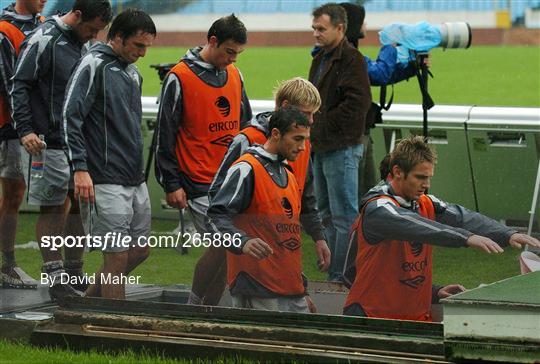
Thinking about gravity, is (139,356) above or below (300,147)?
below

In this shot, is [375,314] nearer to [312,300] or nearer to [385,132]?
[312,300]

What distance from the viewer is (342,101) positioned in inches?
309

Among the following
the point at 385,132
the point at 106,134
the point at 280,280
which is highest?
the point at 106,134

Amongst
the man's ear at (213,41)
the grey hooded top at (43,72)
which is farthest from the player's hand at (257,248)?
the grey hooded top at (43,72)

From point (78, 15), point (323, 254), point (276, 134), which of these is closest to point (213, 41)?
point (78, 15)

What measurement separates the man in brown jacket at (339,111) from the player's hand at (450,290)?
2753mm

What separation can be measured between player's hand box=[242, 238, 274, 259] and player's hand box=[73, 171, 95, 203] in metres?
1.00

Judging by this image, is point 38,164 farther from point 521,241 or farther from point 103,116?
point 521,241

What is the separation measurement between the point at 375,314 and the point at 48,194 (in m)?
2.34

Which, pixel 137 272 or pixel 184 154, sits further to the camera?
pixel 184 154

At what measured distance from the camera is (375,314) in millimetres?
4992

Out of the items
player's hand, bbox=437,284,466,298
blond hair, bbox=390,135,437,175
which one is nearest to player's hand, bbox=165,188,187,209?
blond hair, bbox=390,135,437,175

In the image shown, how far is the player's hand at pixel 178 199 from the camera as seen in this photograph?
6227mm

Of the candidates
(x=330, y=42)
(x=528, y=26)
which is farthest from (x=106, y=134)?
(x=528, y=26)
